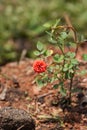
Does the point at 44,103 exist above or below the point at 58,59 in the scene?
below

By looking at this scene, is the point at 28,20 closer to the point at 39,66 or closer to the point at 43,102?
the point at 43,102

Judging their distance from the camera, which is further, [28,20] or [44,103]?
[28,20]

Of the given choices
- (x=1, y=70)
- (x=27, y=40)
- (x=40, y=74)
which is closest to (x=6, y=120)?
(x=40, y=74)

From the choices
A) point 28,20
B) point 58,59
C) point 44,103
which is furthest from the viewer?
point 28,20

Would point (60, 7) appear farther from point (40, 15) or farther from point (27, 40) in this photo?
point (27, 40)

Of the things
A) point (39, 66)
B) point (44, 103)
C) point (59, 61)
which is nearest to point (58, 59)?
point (59, 61)

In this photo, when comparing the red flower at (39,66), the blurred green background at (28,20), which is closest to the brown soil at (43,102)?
the red flower at (39,66)

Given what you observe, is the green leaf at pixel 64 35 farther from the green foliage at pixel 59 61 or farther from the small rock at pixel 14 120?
the small rock at pixel 14 120

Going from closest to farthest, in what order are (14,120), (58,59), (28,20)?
1. (14,120)
2. (58,59)
3. (28,20)
